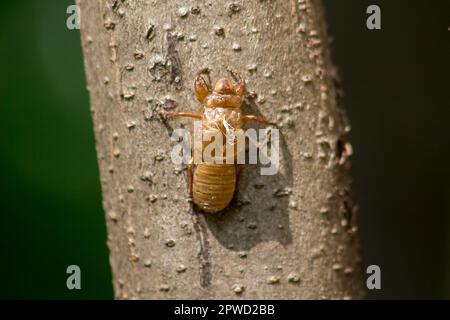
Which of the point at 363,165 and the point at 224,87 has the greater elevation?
the point at 224,87

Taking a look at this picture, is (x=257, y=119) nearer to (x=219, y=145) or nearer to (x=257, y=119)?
(x=257, y=119)

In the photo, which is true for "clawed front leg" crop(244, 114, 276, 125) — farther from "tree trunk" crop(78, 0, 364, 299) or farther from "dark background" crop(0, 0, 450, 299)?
"dark background" crop(0, 0, 450, 299)

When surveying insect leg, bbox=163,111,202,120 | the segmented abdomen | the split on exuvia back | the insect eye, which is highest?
the insect eye

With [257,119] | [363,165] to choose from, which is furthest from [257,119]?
[363,165]

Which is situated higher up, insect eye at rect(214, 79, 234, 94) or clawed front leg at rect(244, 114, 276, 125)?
insect eye at rect(214, 79, 234, 94)

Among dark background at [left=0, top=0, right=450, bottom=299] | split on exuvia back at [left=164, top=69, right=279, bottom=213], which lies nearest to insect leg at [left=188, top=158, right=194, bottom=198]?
split on exuvia back at [left=164, top=69, right=279, bottom=213]

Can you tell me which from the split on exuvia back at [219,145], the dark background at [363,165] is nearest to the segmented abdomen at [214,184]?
the split on exuvia back at [219,145]

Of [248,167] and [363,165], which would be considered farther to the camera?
[363,165]

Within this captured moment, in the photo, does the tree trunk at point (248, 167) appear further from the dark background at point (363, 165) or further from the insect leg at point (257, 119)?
the dark background at point (363, 165)
